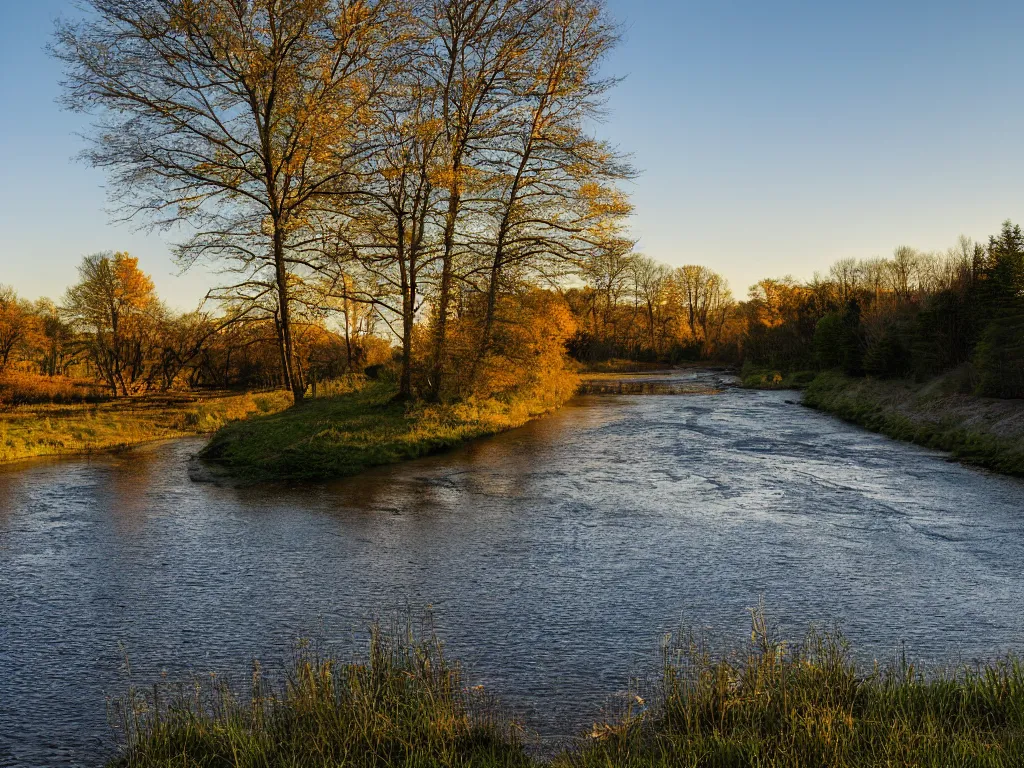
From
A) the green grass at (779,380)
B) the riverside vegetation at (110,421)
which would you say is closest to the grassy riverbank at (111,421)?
the riverside vegetation at (110,421)

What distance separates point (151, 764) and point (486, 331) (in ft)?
65.1

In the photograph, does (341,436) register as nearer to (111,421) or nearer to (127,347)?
(111,421)

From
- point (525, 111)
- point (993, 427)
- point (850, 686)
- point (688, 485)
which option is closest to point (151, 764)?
point (850, 686)

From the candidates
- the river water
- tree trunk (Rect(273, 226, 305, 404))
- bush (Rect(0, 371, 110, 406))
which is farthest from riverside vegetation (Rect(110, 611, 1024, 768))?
bush (Rect(0, 371, 110, 406))

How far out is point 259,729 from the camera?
4.81 m

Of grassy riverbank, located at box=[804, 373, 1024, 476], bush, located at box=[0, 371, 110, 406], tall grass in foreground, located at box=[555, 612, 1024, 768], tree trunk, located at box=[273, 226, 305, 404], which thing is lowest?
tall grass in foreground, located at box=[555, 612, 1024, 768]

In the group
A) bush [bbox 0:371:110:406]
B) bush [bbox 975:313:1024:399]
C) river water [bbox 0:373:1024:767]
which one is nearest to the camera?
river water [bbox 0:373:1024:767]

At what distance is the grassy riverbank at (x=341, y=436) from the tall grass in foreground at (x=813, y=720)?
12217mm

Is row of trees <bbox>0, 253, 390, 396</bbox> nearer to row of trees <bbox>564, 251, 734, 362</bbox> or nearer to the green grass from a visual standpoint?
the green grass

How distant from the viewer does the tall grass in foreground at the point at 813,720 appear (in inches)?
169

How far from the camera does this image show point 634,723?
200 inches

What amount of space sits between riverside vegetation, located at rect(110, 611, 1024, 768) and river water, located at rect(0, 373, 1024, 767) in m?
0.50

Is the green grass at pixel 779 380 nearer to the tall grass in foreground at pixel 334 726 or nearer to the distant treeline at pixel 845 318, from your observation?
the distant treeline at pixel 845 318

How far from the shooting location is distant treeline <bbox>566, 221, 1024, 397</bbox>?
70.8ft
